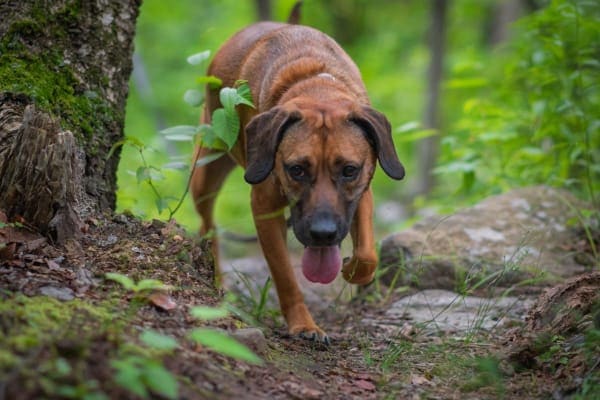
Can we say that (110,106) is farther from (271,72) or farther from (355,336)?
(355,336)

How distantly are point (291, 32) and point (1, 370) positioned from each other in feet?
12.3

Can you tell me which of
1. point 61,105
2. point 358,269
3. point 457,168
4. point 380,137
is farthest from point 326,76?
point 457,168

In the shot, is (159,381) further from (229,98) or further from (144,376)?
(229,98)

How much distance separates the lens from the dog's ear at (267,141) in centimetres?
439

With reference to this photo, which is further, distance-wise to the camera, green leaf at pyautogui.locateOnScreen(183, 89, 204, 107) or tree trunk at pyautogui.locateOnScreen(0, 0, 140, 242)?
green leaf at pyautogui.locateOnScreen(183, 89, 204, 107)

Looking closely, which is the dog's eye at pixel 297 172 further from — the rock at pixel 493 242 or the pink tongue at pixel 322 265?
the rock at pixel 493 242

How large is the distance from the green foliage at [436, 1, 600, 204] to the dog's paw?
212cm

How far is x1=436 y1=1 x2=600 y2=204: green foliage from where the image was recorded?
6273 millimetres

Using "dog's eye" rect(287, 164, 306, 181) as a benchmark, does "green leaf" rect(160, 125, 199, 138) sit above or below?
above

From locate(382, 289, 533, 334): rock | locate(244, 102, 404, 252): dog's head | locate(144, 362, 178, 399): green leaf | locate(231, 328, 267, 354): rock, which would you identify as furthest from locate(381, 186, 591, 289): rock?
locate(144, 362, 178, 399): green leaf

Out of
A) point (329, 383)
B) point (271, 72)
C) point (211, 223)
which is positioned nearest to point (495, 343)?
point (329, 383)

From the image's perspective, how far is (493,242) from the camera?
19.7 ft

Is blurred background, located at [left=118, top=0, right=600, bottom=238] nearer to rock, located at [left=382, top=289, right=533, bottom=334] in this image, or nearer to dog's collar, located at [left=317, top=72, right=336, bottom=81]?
dog's collar, located at [left=317, top=72, right=336, bottom=81]

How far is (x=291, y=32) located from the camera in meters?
5.58
